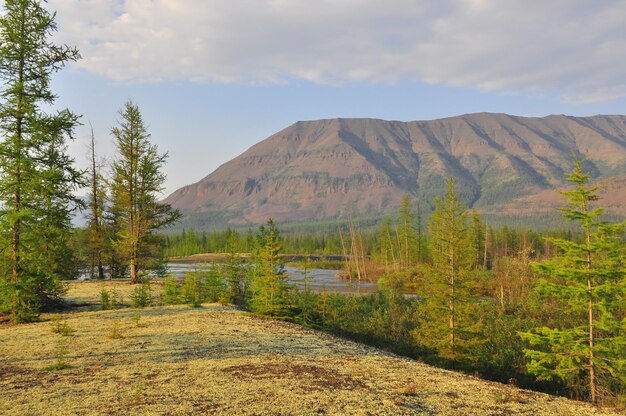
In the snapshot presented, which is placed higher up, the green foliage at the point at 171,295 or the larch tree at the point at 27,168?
the larch tree at the point at 27,168

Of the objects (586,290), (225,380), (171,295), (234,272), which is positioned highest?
(586,290)

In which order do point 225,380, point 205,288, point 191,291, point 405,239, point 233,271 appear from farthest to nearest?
point 405,239
point 233,271
point 205,288
point 191,291
point 225,380

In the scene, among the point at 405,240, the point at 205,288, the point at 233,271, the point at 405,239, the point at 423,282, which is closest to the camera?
the point at 423,282

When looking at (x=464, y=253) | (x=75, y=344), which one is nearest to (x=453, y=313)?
(x=464, y=253)

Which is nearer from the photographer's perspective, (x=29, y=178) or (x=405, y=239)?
(x=29, y=178)

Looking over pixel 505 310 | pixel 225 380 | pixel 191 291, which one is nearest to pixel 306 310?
pixel 191 291

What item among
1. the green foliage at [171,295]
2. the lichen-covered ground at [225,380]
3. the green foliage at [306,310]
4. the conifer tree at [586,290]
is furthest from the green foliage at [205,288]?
the conifer tree at [586,290]

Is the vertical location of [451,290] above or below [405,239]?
above

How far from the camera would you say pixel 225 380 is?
35.6 ft

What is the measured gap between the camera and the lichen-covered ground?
9055 millimetres

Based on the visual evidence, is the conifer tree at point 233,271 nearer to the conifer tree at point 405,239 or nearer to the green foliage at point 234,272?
the green foliage at point 234,272

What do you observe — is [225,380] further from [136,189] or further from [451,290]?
[136,189]

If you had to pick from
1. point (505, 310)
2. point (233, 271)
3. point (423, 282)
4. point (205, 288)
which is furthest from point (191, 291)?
point (505, 310)

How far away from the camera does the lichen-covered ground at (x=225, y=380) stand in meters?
9.05
